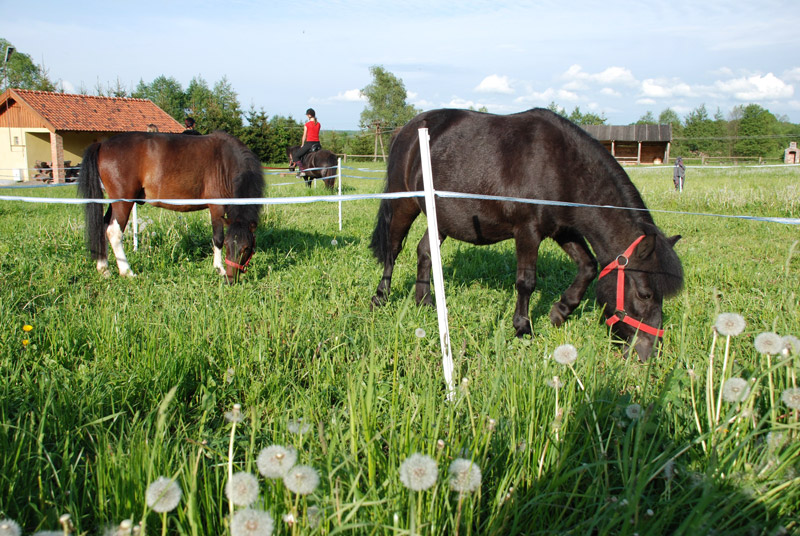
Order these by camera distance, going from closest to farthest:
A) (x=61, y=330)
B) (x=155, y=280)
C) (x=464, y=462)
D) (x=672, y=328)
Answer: (x=464, y=462)
(x=61, y=330)
(x=672, y=328)
(x=155, y=280)

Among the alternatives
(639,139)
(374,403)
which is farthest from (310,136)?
(639,139)

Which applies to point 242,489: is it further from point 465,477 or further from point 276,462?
point 465,477

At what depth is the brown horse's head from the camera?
522cm

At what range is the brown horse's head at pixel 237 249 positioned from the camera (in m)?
5.22

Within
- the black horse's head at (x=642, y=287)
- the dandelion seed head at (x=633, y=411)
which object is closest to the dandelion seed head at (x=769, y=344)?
the dandelion seed head at (x=633, y=411)

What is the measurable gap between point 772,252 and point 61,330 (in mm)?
7977

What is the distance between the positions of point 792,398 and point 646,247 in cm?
191

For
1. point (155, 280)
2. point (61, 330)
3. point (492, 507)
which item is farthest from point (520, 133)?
point (155, 280)

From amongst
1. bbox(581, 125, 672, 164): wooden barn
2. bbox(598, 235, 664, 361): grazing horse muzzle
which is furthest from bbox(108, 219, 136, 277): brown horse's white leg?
bbox(581, 125, 672, 164): wooden barn

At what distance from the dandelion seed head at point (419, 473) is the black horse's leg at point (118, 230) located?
5443 millimetres

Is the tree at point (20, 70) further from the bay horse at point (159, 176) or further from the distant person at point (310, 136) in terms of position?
the bay horse at point (159, 176)

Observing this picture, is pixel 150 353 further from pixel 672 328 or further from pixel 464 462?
pixel 672 328

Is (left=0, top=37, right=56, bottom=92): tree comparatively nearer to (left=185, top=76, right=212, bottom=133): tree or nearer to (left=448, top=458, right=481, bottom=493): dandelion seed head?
(left=185, top=76, right=212, bottom=133): tree

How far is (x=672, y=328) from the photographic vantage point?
386cm
